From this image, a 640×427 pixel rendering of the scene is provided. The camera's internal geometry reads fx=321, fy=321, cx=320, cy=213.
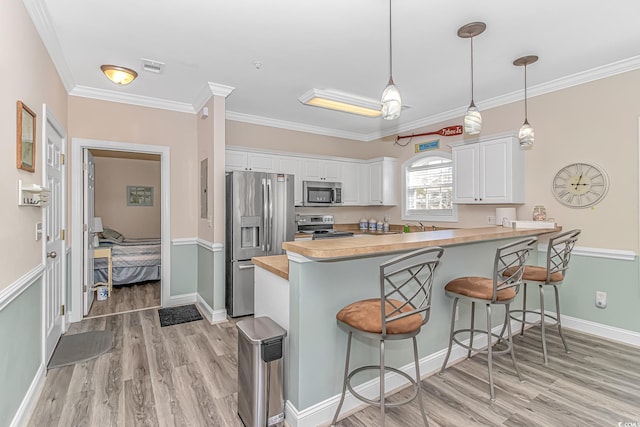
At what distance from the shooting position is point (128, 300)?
4.54 meters

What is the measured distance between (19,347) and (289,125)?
4151mm

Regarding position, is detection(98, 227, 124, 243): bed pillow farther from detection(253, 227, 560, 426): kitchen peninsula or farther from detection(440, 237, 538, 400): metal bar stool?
detection(440, 237, 538, 400): metal bar stool

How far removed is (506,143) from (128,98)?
15.0ft

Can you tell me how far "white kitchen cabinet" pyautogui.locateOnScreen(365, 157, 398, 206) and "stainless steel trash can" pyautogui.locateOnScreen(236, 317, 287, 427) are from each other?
→ 3.85 meters

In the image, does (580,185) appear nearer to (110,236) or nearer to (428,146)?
(428,146)

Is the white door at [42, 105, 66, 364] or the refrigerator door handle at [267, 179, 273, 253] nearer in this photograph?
the white door at [42, 105, 66, 364]

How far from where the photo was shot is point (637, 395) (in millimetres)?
2279

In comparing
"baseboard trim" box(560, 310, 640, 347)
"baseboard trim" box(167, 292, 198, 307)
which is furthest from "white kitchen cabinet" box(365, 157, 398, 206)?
"baseboard trim" box(167, 292, 198, 307)

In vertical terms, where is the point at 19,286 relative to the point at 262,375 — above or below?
above

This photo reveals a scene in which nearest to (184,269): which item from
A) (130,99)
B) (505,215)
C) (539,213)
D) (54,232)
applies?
(54,232)

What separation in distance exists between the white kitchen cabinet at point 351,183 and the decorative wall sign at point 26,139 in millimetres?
4067

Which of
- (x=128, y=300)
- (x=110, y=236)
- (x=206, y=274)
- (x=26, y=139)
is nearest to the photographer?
(x=26, y=139)

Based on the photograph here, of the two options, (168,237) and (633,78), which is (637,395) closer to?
(633,78)

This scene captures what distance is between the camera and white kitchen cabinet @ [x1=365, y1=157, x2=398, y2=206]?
5.43m
